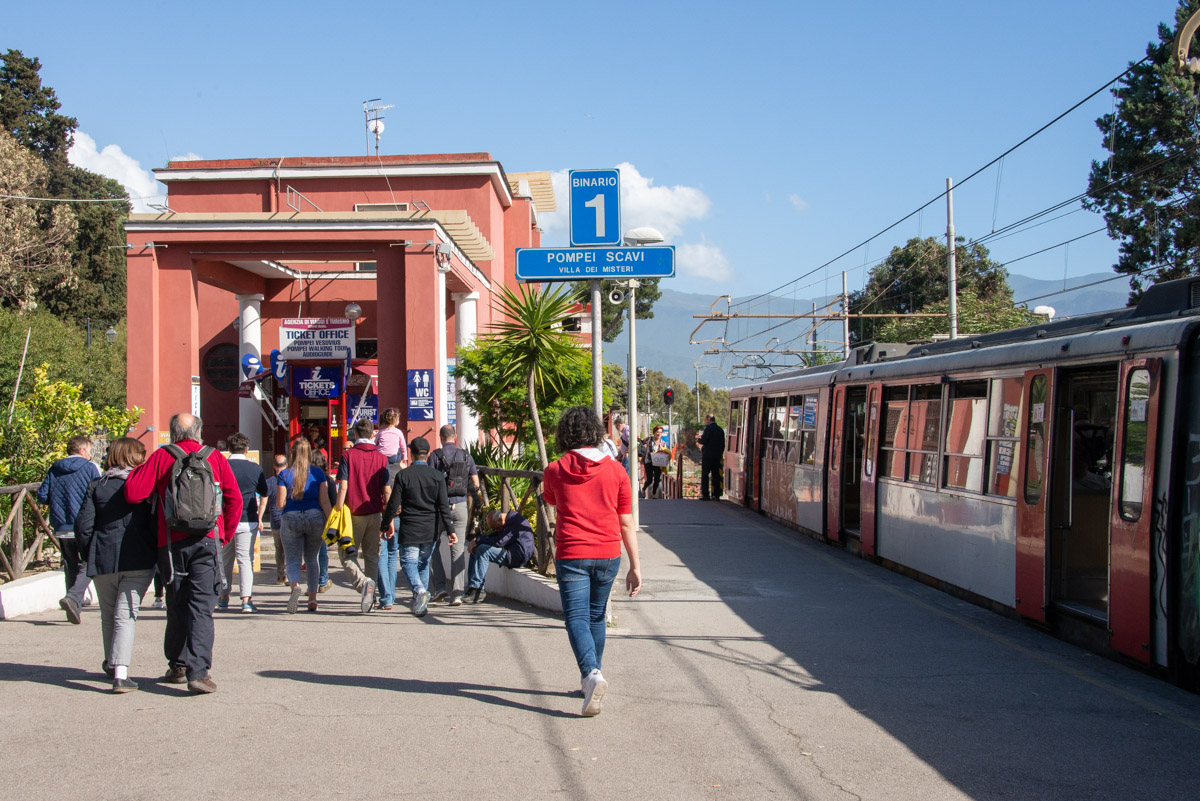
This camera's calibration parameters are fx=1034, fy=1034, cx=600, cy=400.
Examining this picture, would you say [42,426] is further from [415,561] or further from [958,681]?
[958,681]

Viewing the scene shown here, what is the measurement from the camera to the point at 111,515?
650 cm

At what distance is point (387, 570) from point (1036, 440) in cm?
576

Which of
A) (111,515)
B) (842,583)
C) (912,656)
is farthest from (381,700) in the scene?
(842,583)

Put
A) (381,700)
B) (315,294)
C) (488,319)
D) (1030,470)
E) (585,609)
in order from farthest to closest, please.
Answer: (488,319) → (315,294) → (1030,470) → (381,700) → (585,609)

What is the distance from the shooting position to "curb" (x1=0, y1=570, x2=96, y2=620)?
9.23 meters

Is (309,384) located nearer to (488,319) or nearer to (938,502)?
(488,319)

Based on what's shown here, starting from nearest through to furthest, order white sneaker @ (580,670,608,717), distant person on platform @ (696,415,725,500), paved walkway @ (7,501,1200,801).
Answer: paved walkway @ (7,501,1200,801)
white sneaker @ (580,670,608,717)
distant person on platform @ (696,415,725,500)

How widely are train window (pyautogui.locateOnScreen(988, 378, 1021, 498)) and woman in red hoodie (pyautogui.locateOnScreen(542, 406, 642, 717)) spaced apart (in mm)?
4333

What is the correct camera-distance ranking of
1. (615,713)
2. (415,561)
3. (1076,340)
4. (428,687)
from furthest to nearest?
(415,561) < (1076,340) < (428,687) < (615,713)

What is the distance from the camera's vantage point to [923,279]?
4622 centimetres

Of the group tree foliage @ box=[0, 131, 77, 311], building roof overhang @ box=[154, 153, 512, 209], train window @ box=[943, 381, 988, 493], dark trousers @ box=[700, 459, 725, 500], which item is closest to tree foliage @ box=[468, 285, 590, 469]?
train window @ box=[943, 381, 988, 493]

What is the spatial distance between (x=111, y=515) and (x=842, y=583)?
7320mm

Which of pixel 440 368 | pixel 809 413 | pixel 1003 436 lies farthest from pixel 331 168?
pixel 1003 436

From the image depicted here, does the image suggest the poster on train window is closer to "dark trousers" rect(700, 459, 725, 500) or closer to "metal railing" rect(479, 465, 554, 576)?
"metal railing" rect(479, 465, 554, 576)
